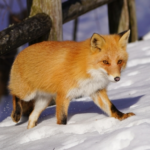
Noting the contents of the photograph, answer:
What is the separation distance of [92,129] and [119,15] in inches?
163

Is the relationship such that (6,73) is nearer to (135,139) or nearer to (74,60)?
(74,60)

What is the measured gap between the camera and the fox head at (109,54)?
3.01 metres

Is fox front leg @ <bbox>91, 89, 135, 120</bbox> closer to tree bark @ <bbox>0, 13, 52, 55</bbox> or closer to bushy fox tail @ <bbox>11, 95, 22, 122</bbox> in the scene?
bushy fox tail @ <bbox>11, 95, 22, 122</bbox>

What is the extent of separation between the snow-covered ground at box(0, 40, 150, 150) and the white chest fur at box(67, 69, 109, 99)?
0.29 meters

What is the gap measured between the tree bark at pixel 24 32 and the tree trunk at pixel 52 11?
0.24 feet

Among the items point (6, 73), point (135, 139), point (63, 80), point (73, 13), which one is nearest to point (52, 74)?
point (63, 80)

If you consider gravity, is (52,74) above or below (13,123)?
above

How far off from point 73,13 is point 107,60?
2.23 meters

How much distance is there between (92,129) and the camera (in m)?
2.96

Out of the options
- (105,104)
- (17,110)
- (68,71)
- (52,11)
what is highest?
(52,11)

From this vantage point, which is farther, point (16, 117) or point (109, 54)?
point (16, 117)

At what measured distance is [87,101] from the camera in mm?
4617

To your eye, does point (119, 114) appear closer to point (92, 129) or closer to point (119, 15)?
point (92, 129)

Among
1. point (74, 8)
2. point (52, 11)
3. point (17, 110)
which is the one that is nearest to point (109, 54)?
point (17, 110)
